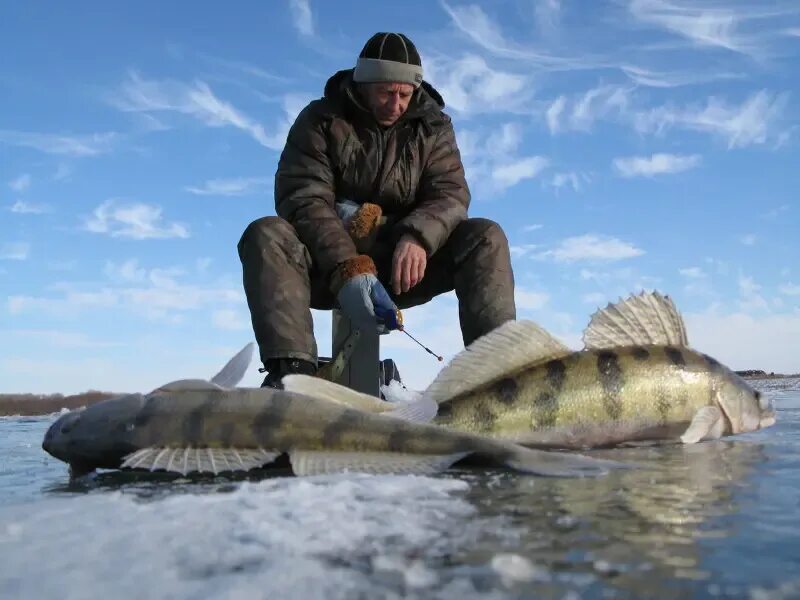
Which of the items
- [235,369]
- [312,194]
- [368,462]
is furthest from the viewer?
[312,194]

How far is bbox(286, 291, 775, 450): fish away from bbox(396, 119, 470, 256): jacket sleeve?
4.88ft

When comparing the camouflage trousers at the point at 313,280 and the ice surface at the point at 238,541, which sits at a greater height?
the camouflage trousers at the point at 313,280

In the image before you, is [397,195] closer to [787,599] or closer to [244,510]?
[244,510]

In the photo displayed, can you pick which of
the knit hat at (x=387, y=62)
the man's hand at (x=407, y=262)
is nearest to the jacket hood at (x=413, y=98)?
the knit hat at (x=387, y=62)

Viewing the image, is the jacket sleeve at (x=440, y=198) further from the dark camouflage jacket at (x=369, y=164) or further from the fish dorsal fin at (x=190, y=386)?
the fish dorsal fin at (x=190, y=386)

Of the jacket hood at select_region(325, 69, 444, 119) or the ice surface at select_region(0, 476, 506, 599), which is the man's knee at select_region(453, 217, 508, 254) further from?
the ice surface at select_region(0, 476, 506, 599)

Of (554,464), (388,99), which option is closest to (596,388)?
(554,464)

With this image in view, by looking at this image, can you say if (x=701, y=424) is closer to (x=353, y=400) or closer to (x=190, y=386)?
(x=353, y=400)

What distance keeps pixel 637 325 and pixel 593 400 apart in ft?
1.64

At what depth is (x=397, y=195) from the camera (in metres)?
5.06

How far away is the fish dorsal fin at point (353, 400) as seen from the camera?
2703mm

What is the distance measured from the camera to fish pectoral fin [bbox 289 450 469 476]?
238cm

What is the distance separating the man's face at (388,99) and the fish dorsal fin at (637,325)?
85.6 inches

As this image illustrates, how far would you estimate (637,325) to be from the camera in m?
3.42
